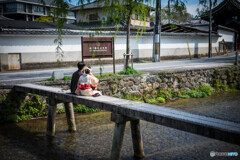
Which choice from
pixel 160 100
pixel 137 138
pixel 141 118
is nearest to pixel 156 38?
pixel 160 100

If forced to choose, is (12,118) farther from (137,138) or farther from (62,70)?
(62,70)

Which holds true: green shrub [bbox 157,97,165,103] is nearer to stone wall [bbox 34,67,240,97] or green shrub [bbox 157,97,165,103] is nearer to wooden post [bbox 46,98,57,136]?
stone wall [bbox 34,67,240,97]

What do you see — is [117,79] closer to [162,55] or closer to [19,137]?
[19,137]

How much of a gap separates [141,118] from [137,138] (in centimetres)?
98

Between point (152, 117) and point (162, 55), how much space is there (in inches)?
824

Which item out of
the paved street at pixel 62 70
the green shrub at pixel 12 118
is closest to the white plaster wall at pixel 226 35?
the paved street at pixel 62 70

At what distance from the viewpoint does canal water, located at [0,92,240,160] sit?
6203mm

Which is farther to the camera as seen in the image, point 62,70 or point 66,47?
point 66,47

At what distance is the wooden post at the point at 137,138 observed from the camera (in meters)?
5.75

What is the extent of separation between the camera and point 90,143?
22.9 ft

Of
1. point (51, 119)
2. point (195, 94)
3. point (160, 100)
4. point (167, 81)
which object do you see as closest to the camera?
point (51, 119)

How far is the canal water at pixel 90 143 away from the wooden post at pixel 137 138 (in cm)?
20

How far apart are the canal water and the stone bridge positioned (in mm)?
563

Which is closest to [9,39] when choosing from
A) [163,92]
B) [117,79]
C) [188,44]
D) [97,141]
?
[117,79]
